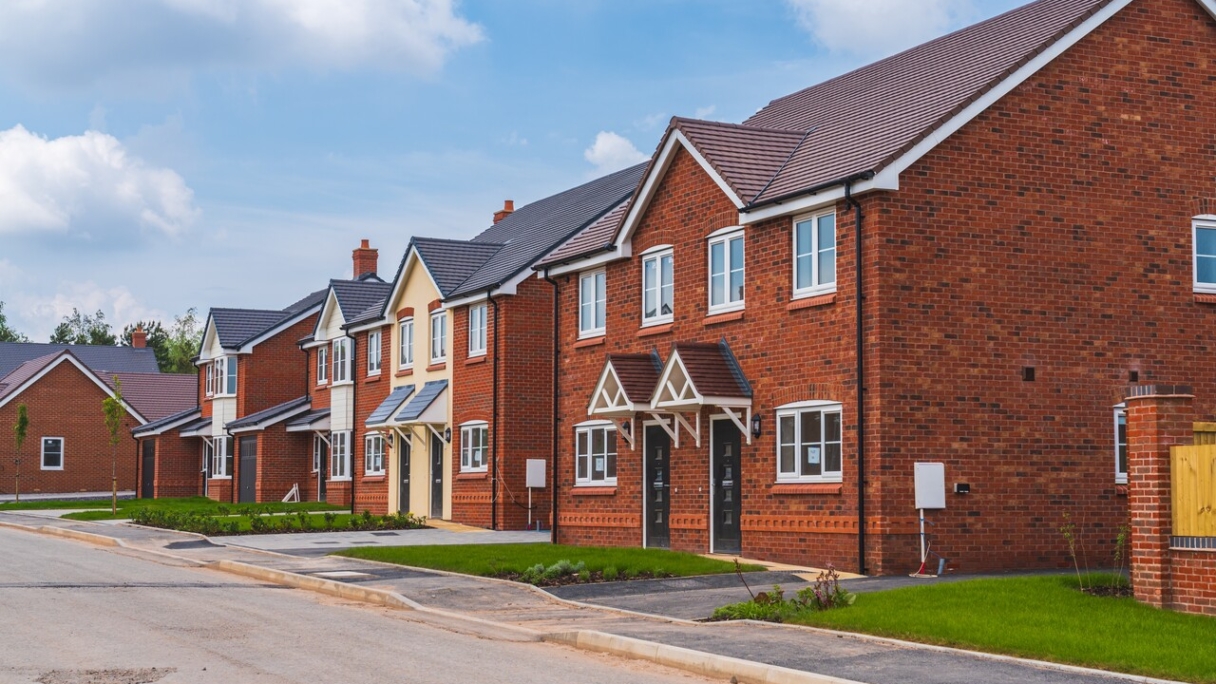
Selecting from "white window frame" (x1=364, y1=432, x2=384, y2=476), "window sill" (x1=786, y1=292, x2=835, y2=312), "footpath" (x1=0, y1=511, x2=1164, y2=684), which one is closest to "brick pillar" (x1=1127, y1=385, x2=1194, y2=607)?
"footpath" (x1=0, y1=511, x2=1164, y2=684)

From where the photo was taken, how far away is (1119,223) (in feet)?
70.9

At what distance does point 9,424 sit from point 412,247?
32.4 m

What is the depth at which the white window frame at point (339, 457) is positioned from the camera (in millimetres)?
44656

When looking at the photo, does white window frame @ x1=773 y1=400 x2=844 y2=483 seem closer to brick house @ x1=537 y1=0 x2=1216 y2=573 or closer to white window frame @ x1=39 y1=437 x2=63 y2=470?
brick house @ x1=537 y1=0 x2=1216 y2=573

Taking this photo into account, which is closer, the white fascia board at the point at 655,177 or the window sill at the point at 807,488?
the window sill at the point at 807,488

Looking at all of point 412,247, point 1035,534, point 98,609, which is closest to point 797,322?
point 1035,534

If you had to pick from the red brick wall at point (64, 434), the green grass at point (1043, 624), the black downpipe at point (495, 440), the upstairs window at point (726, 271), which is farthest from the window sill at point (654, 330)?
the red brick wall at point (64, 434)

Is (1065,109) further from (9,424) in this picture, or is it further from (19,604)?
(9,424)

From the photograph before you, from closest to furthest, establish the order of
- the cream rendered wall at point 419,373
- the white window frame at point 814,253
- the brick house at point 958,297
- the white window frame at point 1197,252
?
the brick house at point 958,297 → the white window frame at point 814,253 → the white window frame at point 1197,252 → the cream rendered wall at point 419,373

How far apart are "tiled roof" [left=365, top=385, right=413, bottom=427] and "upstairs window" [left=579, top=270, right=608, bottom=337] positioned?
450 inches

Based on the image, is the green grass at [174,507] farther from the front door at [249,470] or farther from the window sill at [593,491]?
the window sill at [593,491]

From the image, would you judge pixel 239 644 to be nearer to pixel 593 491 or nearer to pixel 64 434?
pixel 593 491

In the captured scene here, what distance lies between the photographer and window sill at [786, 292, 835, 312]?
20922 millimetres

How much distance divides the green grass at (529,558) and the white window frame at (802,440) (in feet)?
5.69
